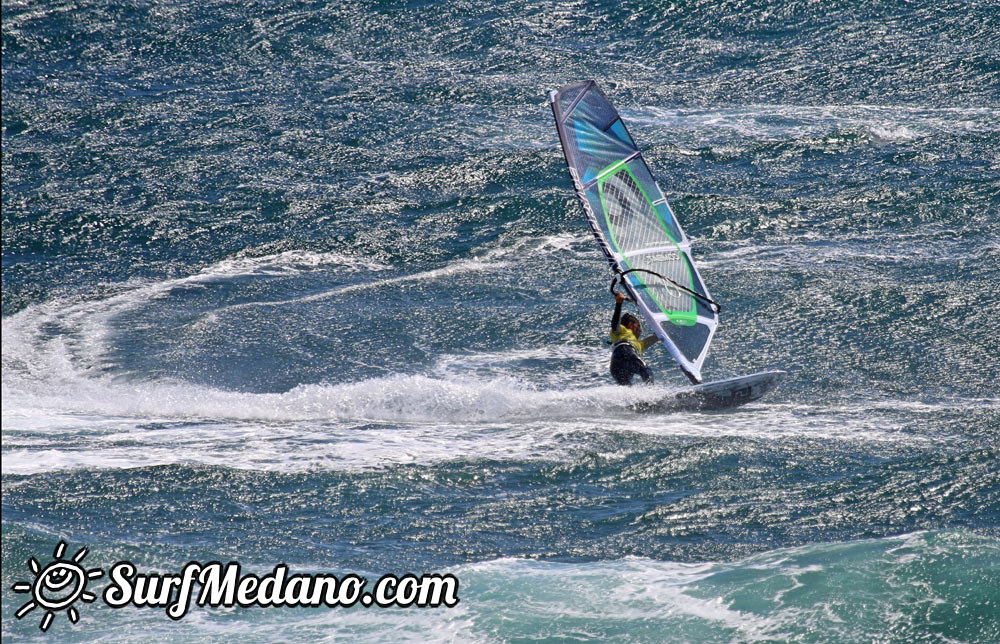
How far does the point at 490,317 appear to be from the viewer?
15.4m

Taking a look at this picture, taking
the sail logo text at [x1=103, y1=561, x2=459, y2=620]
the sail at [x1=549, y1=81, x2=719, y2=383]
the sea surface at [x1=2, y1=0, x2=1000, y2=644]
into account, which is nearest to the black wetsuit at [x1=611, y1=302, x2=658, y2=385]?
the sea surface at [x1=2, y1=0, x2=1000, y2=644]

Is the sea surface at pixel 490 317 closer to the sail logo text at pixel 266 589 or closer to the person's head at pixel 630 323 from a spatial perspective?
the sail logo text at pixel 266 589

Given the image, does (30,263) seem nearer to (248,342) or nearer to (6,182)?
(6,182)

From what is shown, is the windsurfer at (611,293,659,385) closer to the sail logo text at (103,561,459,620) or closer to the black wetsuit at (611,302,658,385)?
the black wetsuit at (611,302,658,385)

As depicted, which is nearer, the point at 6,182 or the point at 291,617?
the point at 291,617

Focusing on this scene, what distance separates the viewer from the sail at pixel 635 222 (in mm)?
12430

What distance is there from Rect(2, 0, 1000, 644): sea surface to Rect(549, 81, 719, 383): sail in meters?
0.75

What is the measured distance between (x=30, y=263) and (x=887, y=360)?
1245 cm

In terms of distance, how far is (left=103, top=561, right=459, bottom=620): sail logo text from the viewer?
8906 mm

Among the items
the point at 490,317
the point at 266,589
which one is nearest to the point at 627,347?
the point at 490,317

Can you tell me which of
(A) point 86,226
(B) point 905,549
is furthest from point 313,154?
(B) point 905,549

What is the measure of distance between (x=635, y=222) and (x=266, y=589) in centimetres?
640

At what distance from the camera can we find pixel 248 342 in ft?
48.0

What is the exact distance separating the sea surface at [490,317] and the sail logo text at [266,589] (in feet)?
0.38
